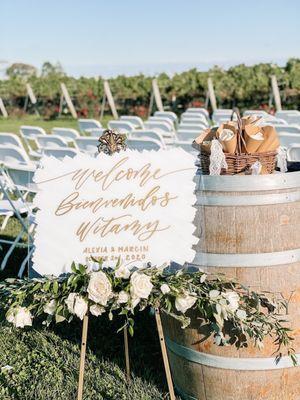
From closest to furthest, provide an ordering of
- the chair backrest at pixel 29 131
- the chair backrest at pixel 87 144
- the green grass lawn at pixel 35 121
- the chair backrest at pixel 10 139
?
the chair backrest at pixel 87 144 → the chair backrest at pixel 10 139 → the chair backrest at pixel 29 131 → the green grass lawn at pixel 35 121

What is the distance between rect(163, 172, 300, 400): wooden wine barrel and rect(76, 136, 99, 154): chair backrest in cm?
519

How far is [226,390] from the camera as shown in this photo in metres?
3.00

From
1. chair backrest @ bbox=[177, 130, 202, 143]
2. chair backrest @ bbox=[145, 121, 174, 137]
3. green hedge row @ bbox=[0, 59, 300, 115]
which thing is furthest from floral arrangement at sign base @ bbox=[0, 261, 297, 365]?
green hedge row @ bbox=[0, 59, 300, 115]

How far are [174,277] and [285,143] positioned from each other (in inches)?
234

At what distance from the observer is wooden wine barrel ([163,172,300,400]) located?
2781mm

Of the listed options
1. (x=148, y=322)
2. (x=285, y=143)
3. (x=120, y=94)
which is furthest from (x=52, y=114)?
(x=148, y=322)

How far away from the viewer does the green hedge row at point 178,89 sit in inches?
1063

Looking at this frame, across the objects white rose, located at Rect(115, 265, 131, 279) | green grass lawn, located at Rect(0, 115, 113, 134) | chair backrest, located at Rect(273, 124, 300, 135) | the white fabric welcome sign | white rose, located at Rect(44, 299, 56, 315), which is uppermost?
the white fabric welcome sign

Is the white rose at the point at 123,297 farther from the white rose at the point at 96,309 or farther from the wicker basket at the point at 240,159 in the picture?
the wicker basket at the point at 240,159

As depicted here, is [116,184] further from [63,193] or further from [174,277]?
[174,277]

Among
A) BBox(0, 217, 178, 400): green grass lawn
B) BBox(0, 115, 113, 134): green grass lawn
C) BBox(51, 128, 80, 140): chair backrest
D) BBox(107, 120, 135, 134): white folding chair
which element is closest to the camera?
BBox(0, 217, 178, 400): green grass lawn

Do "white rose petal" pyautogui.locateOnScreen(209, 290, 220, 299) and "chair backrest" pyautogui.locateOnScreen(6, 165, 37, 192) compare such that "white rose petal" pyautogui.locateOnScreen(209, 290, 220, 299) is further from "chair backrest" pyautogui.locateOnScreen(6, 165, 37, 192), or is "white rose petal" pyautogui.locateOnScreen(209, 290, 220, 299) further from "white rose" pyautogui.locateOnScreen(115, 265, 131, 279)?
"chair backrest" pyautogui.locateOnScreen(6, 165, 37, 192)

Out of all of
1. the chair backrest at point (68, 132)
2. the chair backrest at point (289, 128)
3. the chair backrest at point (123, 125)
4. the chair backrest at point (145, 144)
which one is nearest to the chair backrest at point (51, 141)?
the chair backrest at point (68, 132)

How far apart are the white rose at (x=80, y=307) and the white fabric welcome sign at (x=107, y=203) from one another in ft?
0.50
